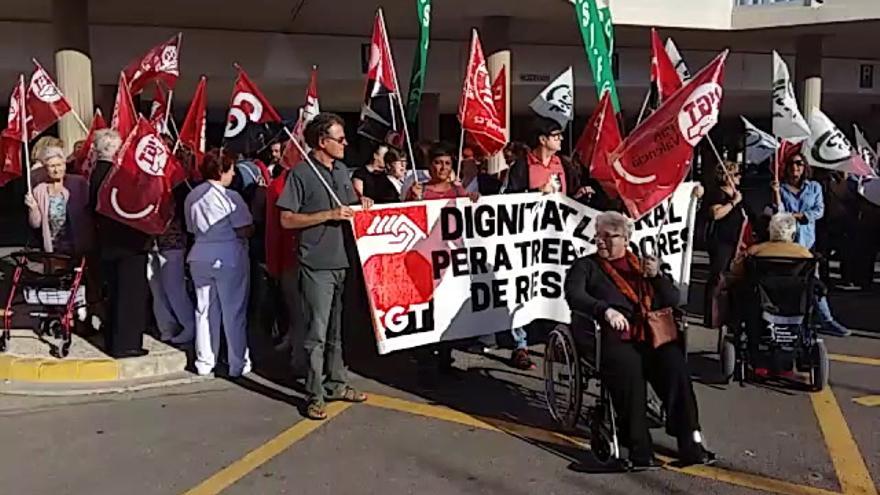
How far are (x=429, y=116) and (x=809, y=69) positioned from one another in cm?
734

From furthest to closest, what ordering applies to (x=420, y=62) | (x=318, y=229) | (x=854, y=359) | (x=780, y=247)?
(x=420, y=62) → (x=854, y=359) → (x=780, y=247) → (x=318, y=229)

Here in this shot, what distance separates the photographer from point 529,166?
7723mm

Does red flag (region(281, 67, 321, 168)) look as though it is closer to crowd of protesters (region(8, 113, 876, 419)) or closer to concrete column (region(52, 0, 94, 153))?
crowd of protesters (region(8, 113, 876, 419))

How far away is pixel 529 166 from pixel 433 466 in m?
3.06

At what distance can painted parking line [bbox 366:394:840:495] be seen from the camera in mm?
5066

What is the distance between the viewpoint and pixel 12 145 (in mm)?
8648

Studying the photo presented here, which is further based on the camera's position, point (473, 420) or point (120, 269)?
point (120, 269)

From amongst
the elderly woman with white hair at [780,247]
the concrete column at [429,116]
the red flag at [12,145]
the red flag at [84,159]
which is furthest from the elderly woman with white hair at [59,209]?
the concrete column at [429,116]

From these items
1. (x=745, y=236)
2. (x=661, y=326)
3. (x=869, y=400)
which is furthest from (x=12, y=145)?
(x=869, y=400)

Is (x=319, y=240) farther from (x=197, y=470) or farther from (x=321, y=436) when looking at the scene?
(x=197, y=470)

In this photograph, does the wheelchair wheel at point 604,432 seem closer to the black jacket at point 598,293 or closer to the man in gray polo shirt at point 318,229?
the black jacket at point 598,293

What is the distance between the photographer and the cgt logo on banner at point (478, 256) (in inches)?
258

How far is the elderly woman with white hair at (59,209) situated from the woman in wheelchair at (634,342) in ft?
14.3

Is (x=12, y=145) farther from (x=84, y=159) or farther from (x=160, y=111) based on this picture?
(x=160, y=111)
